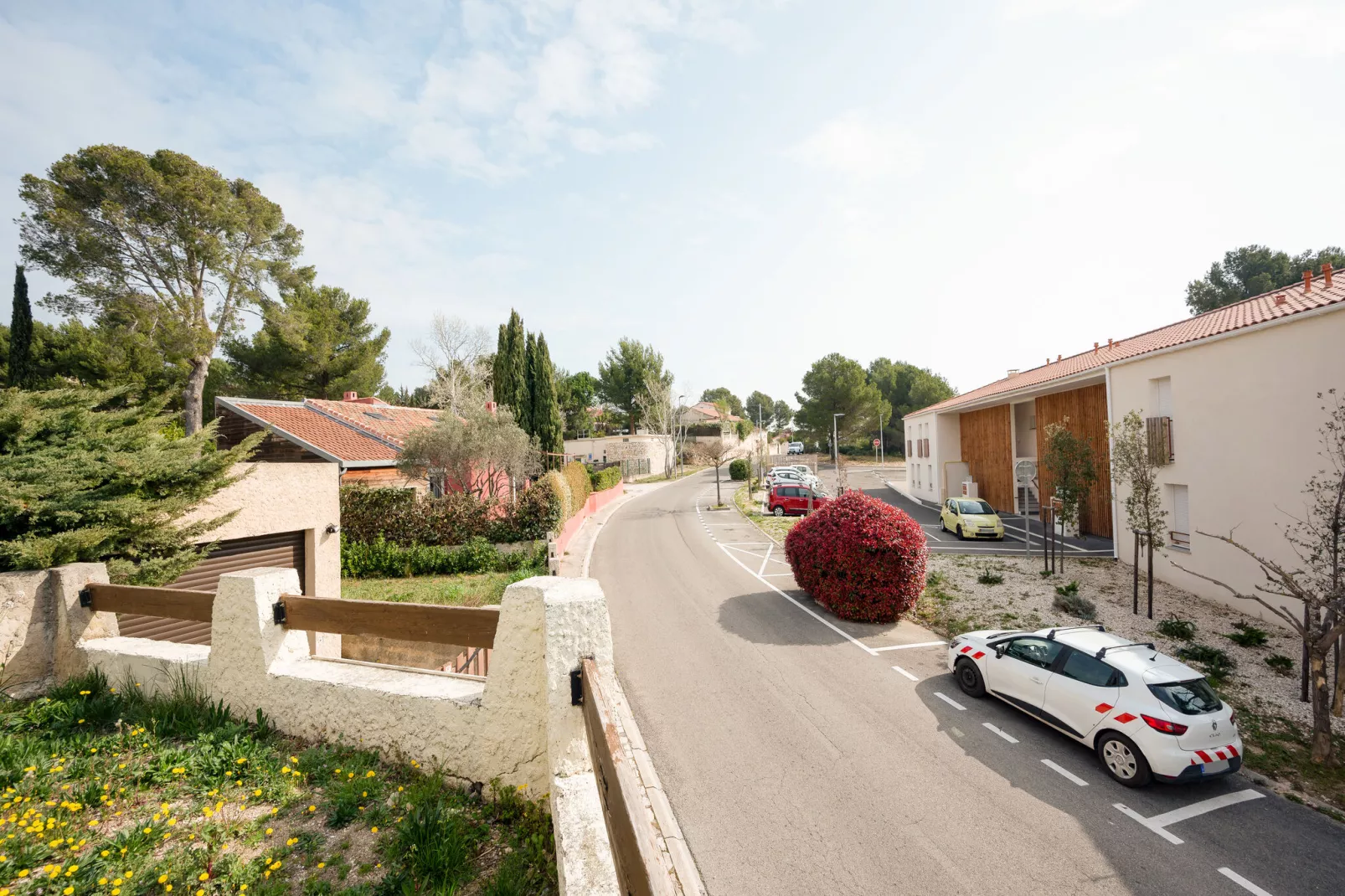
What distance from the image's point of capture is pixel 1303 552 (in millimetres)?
10703

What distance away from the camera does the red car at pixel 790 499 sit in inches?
1109

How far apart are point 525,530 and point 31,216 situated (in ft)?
69.8

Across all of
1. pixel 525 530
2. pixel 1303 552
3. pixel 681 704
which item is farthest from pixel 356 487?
pixel 1303 552

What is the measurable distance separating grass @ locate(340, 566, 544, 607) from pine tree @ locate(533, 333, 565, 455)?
45.8 feet

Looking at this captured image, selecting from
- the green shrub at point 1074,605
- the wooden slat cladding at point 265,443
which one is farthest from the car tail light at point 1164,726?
the wooden slat cladding at point 265,443

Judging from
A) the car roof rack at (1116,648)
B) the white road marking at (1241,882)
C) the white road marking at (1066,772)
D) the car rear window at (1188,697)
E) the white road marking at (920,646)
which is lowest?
the white road marking at (1241,882)

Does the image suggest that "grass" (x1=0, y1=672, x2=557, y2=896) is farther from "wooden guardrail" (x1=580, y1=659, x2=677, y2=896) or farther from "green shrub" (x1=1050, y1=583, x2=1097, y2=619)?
"green shrub" (x1=1050, y1=583, x2=1097, y2=619)

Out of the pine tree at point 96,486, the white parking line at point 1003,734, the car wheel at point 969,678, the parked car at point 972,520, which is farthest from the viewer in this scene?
the parked car at point 972,520

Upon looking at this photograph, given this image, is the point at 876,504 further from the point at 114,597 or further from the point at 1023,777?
the point at 114,597

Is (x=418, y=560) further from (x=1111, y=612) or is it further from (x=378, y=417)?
(x=1111, y=612)

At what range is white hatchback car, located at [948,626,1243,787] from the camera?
21.0 feet

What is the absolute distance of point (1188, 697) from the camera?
6645 millimetres

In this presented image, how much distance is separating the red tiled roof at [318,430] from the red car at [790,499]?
57.5 feet

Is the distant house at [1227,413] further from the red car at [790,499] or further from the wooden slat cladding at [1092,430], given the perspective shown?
the red car at [790,499]
